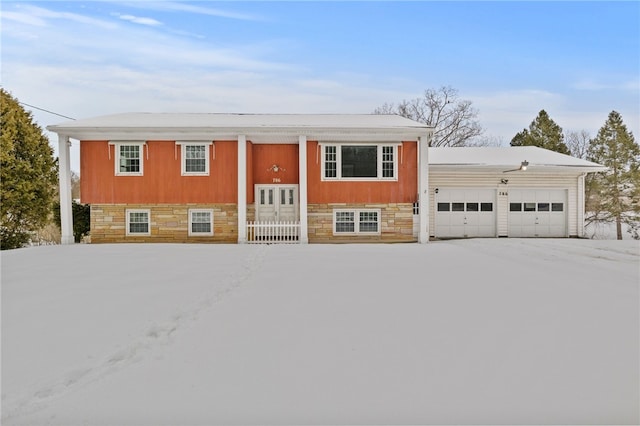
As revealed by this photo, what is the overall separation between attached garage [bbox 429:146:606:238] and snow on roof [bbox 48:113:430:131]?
3.28m

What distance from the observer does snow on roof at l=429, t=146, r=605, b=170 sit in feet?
55.7

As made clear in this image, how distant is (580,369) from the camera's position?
356 cm

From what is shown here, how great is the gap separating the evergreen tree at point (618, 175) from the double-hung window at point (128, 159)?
25.7 meters

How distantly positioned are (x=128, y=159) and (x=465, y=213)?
46.6 feet

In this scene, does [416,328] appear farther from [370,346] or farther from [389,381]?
[389,381]

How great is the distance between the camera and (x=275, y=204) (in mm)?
15469

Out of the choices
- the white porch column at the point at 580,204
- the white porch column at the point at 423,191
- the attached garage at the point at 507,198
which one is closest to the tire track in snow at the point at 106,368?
the white porch column at the point at 423,191

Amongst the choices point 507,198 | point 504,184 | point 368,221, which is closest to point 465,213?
point 507,198

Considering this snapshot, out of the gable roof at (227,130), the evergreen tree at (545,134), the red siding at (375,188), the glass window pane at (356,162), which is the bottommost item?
the red siding at (375,188)

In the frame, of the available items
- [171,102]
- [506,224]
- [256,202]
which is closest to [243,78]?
[171,102]

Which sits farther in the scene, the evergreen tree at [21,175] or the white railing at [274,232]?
the evergreen tree at [21,175]

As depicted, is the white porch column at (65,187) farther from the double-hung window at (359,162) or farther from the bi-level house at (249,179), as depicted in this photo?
the double-hung window at (359,162)

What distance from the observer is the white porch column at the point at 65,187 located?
14.1m

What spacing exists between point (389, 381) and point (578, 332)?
2.64 meters
